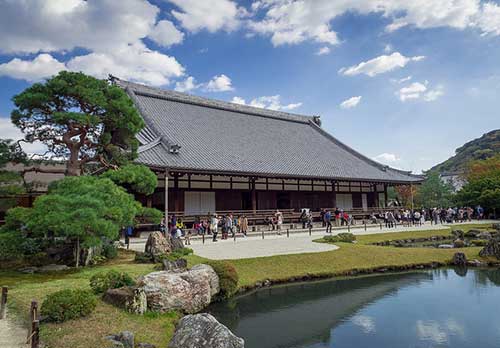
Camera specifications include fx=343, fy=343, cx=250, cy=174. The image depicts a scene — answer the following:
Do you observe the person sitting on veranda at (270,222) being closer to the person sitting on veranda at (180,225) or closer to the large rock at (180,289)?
the person sitting on veranda at (180,225)

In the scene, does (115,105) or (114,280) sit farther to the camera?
(115,105)

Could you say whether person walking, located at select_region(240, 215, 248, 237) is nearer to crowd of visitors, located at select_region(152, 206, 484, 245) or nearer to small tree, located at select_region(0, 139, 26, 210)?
crowd of visitors, located at select_region(152, 206, 484, 245)

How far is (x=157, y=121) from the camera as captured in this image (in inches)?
1024

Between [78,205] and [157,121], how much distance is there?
16.9 metres

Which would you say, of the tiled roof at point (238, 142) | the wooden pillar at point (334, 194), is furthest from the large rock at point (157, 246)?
the wooden pillar at point (334, 194)

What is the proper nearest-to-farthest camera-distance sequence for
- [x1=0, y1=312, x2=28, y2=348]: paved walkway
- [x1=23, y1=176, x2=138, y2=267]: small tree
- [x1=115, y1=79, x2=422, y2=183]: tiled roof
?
1. [x1=0, y1=312, x2=28, y2=348]: paved walkway
2. [x1=23, y1=176, x2=138, y2=267]: small tree
3. [x1=115, y1=79, x2=422, y2=183]: tiled roof

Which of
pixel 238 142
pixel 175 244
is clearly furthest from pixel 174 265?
pixel 238 142

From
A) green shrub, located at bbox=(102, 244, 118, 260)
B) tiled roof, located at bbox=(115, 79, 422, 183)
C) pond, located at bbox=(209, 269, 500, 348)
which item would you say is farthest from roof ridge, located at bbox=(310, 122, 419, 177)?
green shrub, located at bbox=(102, 244, 118, 260)

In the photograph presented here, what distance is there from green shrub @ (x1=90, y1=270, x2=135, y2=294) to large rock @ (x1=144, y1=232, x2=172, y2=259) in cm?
361

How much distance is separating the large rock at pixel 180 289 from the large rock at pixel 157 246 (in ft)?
10.7

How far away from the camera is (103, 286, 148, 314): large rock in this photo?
7.96 meters

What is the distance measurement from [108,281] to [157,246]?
4.26 m

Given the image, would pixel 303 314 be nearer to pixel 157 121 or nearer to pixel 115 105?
pixel 115 105

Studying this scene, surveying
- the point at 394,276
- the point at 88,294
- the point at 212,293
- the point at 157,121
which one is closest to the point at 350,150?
the point at 157,121
